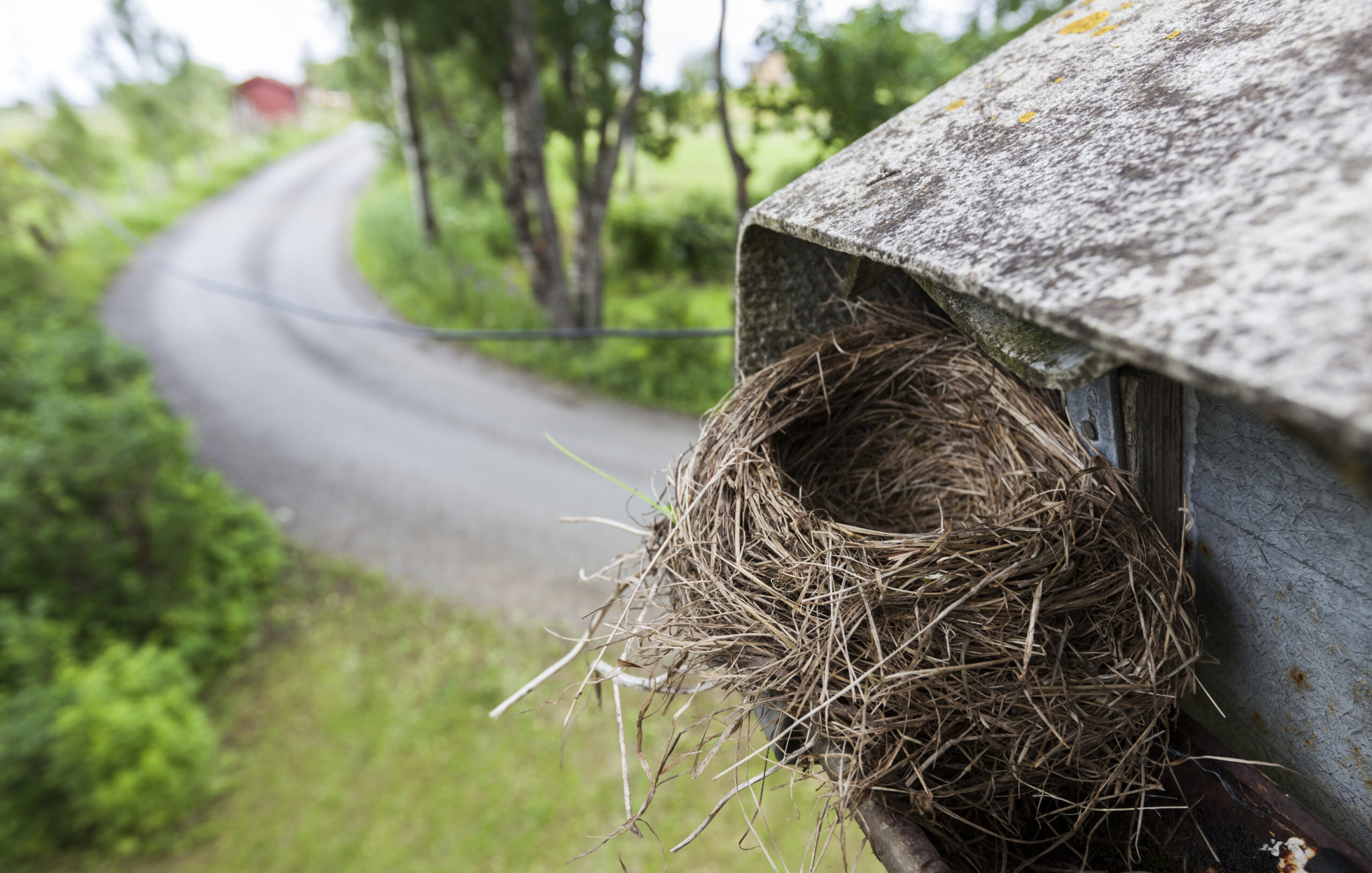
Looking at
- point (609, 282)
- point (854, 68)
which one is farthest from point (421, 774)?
point (609, 282)

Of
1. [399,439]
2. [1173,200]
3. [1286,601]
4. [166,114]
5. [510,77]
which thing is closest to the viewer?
[1173,200]

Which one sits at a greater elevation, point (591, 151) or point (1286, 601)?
point (1286, 601)

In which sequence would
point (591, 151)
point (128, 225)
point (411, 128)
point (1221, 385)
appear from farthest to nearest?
point (128, 225) < point (591, 151) < point (411, 128) < point (1221, 385)

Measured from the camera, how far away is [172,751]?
5770 millimetres

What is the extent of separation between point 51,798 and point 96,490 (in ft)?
9.33

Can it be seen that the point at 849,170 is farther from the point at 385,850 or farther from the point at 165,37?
the point at 165,37

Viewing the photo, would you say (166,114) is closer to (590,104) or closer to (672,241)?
(672,241)

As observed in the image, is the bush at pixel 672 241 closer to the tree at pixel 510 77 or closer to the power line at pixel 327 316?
the tree at pixel 510 77

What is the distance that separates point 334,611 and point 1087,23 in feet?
26.5

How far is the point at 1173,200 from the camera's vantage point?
2.99 ft

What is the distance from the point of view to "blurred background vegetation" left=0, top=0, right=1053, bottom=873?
17.8 feet

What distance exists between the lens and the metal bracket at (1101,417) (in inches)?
57.3

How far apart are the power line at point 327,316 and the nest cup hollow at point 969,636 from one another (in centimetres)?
234

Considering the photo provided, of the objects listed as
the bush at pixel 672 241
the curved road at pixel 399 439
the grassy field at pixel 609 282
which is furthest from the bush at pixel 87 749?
the bush at pixel 672 241
